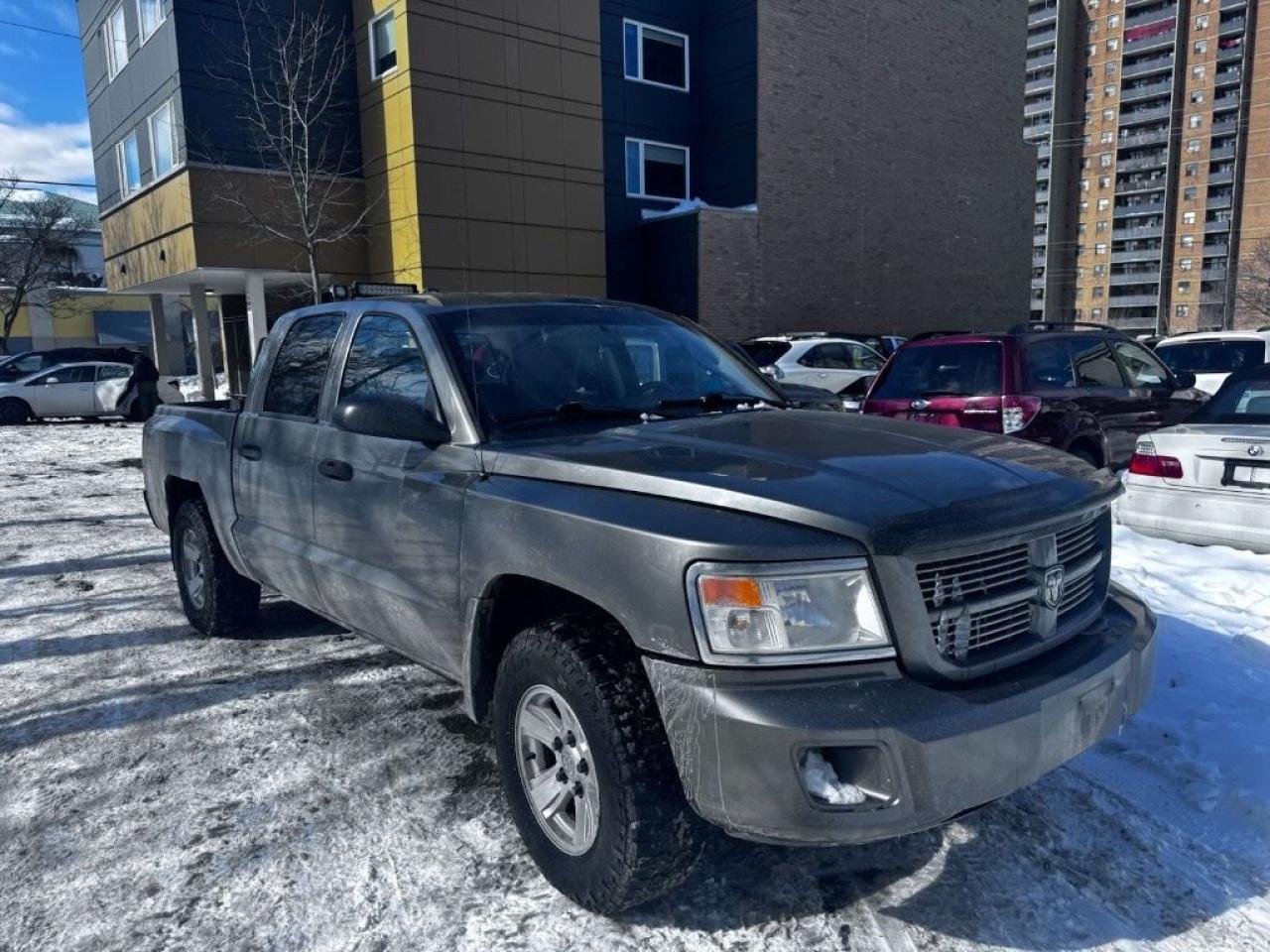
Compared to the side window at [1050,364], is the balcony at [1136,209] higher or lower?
higher

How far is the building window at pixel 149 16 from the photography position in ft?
63.3

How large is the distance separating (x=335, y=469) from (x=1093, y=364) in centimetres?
718

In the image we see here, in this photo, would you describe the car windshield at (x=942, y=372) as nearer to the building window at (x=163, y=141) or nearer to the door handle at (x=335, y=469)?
the door handle at (x=335, y=469)

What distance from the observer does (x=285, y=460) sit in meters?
4.22

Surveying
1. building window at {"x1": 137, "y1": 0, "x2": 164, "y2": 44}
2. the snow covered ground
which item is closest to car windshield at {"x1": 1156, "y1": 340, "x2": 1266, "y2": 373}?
the snow covered ground

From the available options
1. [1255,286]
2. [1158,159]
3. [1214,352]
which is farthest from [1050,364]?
[1158,159]

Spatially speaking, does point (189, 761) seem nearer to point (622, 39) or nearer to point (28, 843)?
point (28, 843)

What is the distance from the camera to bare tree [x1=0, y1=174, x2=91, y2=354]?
43.4 metres

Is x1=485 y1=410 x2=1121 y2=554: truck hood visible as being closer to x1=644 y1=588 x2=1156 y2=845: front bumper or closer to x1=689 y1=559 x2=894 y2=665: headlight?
x1=689 y1=559 x2=894 y2=665: headlight

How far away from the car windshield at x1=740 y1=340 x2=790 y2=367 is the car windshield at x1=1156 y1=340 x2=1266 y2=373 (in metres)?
5.44

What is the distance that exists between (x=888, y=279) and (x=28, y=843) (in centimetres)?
2734

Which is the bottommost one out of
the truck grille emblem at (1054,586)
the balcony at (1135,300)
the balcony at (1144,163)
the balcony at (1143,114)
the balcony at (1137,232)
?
the truck grille emblem at (1054,586)

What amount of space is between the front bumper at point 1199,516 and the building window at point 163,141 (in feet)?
64.5

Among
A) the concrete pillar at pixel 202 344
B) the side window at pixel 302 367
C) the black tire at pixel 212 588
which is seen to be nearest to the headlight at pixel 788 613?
the side window at pixel 302 367
